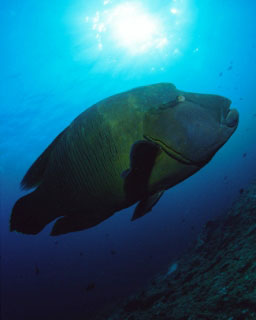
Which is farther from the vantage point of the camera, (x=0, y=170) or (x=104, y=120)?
(x=0, y=170)

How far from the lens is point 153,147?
1062mm

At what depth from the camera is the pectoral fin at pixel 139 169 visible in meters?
1.02

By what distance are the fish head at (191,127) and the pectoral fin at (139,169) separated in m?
0.10

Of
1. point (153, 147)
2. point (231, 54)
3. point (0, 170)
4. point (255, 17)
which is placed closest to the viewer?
point (153, 147)

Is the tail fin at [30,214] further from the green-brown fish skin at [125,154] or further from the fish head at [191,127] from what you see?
the fish head at [191,127]

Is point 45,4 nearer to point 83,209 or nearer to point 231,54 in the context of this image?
point 83,209

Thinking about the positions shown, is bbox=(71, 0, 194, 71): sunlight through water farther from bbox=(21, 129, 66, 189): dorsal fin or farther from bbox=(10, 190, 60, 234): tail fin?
bbox=(10, 190, 60, 234): tail fin

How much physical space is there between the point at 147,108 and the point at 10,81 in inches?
875

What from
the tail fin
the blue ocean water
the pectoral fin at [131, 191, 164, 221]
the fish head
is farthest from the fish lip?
the blue ocean water

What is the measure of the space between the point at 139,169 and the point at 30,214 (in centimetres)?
91

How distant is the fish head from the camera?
1.09 metres

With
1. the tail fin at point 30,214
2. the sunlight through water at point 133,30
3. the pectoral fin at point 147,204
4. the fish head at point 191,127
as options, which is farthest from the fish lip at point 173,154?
the sunlight through water at point 133,30

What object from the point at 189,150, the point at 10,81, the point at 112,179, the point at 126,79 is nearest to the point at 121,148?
the point at 112,179

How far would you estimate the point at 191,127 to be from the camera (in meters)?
1.09
